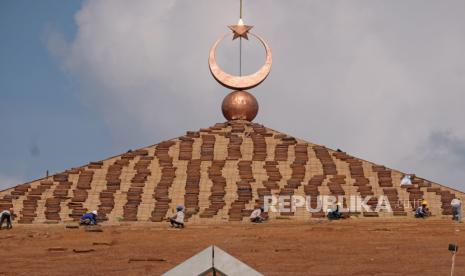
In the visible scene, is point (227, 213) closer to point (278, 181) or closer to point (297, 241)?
point (278, 181)

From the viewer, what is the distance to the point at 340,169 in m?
41.6

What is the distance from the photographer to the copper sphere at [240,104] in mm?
45125

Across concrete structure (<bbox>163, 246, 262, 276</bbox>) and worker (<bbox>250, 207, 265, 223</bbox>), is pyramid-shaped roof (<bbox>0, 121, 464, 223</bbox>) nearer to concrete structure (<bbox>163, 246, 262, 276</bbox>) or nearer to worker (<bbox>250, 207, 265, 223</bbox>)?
worker (<bbox>250, 207, 265, 223</bbox>)

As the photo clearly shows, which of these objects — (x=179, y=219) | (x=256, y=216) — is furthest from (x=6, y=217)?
(x=256, y=216)

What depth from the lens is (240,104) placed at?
45094 millimetres

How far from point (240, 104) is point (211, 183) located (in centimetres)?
545

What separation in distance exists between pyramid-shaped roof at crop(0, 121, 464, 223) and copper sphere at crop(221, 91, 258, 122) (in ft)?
3.13

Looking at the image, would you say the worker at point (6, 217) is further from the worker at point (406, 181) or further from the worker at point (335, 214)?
the worker at point (406, 181)

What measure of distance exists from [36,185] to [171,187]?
489 cm

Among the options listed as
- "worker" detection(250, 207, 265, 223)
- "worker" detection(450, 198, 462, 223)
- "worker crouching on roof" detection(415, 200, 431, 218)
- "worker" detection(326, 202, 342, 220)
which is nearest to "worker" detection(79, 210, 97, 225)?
"worker" detection(250, 207, 265, 223)

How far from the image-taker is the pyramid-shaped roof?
3847 cm

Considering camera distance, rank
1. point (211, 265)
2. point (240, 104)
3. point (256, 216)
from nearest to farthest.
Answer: point (211, 265)
point (256, 216)
point (240, 104)

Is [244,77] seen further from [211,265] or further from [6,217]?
[211,265]

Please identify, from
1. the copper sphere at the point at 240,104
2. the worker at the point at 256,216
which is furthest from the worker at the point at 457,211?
the copper sphere at the point at 240,104
